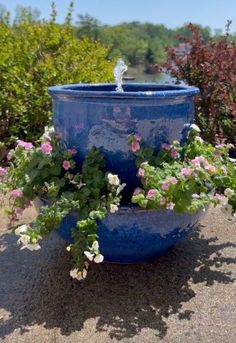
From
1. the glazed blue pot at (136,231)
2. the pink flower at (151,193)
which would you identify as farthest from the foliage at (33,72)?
the pink flower at (151,193)

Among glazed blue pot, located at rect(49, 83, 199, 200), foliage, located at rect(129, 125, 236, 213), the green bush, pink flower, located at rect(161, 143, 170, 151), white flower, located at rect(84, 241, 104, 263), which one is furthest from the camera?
the green bush

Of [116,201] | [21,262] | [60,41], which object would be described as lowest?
[21,262]

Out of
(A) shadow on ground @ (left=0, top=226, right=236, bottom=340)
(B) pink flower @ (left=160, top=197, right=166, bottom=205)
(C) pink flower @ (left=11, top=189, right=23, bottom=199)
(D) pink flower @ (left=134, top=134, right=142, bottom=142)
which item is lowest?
(A) shadow on ground @ (left=0, top=226, right=236, bottom=340)

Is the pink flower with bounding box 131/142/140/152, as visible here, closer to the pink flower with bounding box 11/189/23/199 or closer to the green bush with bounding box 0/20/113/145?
the pink flower with bounding box 11/189/23/199

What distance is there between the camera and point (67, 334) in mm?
1845

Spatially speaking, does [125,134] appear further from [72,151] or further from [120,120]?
[72,151]

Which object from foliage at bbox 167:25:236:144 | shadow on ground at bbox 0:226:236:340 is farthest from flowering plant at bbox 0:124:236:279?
foliage at bbox 167:25:236:144

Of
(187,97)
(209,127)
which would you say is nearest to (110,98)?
(187,97)

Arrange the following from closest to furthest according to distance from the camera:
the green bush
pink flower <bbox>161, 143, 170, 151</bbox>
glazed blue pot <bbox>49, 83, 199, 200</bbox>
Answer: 1. glazed blue pot <bbox>49, 83, 199, 200</bbox>
2. pink flower <bbox>161, 143, 170, 151</bbox>
3. the green bush

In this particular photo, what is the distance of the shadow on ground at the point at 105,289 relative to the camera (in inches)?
75.8

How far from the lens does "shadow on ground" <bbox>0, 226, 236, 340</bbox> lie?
1.93 meters

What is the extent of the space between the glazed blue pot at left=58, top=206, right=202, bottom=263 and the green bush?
212 centimetres

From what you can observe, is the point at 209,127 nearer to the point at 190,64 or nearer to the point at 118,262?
the point at 190,64

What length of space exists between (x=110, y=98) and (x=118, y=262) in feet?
2.84
